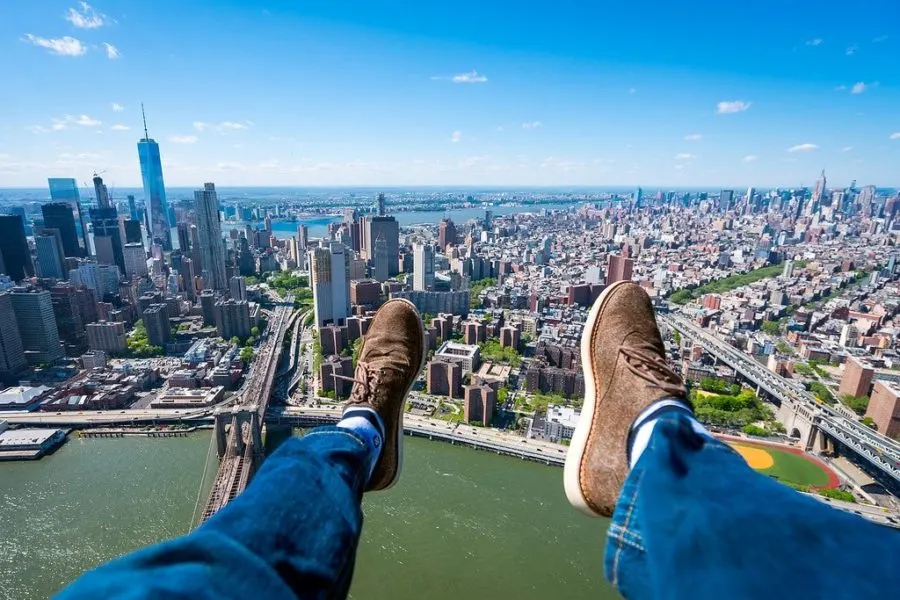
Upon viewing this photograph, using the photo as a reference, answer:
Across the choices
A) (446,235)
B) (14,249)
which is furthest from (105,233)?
(446,235)

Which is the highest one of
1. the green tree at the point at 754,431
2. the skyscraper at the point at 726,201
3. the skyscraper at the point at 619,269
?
the skyscraper at the point at 726,201

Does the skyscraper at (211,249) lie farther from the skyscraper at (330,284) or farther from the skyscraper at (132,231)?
the skyscraper at (132,231)

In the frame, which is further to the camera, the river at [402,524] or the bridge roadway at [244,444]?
the bridge roadway at [244,444]

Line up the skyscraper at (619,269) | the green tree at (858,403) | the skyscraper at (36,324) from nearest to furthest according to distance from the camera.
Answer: the green tree at (858,403) → the skyscraper at (36,324) → the skyscraper at (619,269)

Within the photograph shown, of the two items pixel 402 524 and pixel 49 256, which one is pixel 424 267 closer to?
pixel 402 524

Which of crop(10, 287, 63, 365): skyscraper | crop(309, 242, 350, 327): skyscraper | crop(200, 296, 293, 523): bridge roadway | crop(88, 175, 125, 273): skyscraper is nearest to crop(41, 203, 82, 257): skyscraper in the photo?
crop(88, 175, 125, 273): skyscraper

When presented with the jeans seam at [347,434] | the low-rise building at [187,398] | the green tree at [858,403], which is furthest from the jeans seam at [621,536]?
the green tree at [858,403]
